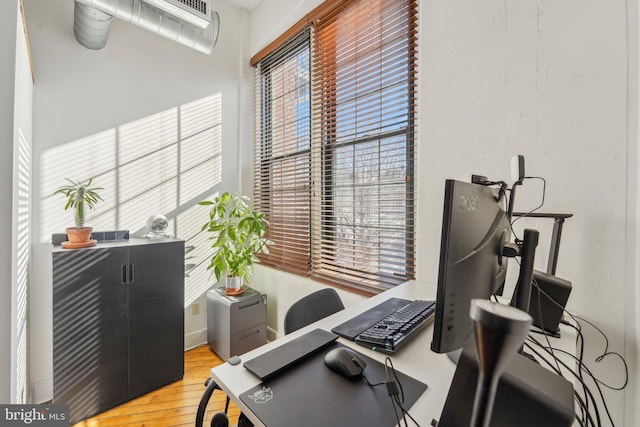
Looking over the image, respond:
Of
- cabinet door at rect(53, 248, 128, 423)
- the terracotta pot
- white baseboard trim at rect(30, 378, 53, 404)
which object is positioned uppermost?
the terracotta pot

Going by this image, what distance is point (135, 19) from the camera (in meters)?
1.85

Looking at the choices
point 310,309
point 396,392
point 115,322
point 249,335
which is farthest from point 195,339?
point 396,392

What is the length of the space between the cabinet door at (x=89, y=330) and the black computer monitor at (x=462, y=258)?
2.03m

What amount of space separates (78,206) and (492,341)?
2.36 m

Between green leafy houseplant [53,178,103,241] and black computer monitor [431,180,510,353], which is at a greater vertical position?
green leafy houseplant [53,178,103,241]

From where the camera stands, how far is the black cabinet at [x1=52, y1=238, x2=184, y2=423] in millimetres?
1684

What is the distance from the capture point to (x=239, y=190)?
2.98m

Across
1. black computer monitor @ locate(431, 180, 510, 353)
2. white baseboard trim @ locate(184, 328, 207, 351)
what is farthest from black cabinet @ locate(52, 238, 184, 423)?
black computer monitor @ locate(431, 180, 510, 353)

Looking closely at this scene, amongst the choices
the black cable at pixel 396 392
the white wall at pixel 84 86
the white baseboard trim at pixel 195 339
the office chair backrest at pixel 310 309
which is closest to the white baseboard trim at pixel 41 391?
the white wall at pixel 84 86

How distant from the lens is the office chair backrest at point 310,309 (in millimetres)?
1353

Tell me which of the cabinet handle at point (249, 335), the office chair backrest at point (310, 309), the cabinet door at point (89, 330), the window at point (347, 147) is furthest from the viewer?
the cabinet handle at point (249, 335)

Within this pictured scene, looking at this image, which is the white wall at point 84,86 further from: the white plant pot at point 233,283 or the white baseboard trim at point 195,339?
the white plant pot at point 233,283

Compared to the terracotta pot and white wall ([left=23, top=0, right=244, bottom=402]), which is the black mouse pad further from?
white wall ([left=23, top=0, right=244, bottom=402])

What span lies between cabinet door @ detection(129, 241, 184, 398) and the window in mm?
918
